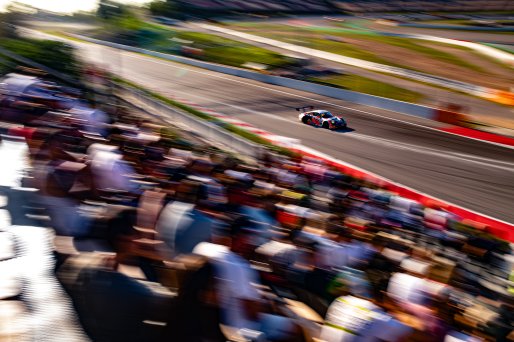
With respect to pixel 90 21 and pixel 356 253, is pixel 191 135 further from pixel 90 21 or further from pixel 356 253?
pixel 90 21

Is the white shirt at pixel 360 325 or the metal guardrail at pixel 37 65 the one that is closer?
the white shirt at pixel 360 325

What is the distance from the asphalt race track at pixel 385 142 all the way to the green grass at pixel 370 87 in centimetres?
233

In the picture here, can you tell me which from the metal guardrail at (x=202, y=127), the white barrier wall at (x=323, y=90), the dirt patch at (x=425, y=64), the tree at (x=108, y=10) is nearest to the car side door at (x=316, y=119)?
the metal guardrail at (x=202, y=127)

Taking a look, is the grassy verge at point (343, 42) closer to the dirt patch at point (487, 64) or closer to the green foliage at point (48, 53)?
the dirt patch at point (487, 64)

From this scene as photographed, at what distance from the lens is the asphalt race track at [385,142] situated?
559 inches

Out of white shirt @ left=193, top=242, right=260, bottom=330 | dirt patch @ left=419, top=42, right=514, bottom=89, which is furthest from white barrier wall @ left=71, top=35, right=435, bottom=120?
white shirt @ left=193, top=242, right=260, bottom=330

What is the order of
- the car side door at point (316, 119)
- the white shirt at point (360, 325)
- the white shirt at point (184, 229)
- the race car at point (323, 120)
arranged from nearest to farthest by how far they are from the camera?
the white shirt at point (360, 325) < the white shirt at point (184, 229) < the race car at point (323, 120) < the car side door at point (316, 119)

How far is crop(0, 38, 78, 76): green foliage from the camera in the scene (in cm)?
2414

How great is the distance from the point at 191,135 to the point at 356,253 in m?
10.9

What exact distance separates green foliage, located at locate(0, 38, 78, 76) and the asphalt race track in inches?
186

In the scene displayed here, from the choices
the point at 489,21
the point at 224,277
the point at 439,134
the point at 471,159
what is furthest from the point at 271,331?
the point at 489,21

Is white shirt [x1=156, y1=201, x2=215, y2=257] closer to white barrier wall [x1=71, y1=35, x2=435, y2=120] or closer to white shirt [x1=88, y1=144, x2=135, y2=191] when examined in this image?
white shirt [x1=88, y1=144, x2=135, y2=191]

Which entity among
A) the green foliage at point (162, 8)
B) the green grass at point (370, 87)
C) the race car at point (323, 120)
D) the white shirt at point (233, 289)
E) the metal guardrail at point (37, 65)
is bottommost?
the white shirt at point (233, 289)

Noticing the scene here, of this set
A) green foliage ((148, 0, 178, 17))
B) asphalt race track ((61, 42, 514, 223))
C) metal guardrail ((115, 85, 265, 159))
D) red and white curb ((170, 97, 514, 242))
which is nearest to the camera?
red and white curb ((170, 97, 514, 242))
